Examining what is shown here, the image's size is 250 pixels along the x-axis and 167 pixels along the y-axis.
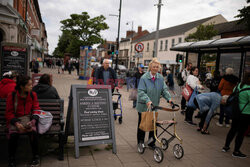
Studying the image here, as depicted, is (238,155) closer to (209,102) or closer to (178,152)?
(178,152)

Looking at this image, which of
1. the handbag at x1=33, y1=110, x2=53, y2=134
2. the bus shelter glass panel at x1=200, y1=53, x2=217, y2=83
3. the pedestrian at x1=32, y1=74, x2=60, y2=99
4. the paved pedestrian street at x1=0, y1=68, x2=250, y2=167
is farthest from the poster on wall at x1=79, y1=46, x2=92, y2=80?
the handbag at x1=33, y1=110, x2=53, y2=134

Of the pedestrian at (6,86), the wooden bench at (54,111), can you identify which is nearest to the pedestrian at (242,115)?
the wooden bench at (54,111)

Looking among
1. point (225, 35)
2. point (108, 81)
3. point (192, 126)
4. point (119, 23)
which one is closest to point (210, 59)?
point (192, 126)

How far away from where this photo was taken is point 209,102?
6.04 metres

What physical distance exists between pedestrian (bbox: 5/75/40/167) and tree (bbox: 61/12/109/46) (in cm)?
3863

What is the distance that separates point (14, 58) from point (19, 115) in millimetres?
5726

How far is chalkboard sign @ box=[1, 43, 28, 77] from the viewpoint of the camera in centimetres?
839

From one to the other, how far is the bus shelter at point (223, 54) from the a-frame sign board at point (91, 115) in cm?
586

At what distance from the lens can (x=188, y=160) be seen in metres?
4.33

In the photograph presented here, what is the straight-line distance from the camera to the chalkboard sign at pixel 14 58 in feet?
27.5

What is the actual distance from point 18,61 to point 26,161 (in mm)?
5837

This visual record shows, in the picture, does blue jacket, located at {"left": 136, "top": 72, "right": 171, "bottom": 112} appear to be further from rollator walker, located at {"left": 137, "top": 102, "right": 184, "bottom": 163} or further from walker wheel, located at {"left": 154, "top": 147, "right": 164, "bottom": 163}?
walker wheel, located at {"left": 154, "top": 147, "right": 164, "bottom": 163}

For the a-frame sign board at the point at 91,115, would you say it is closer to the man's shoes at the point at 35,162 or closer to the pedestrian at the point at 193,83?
the man's shoes at the point at 35,162

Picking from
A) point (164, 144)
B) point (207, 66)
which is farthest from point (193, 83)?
point (207, 66)
